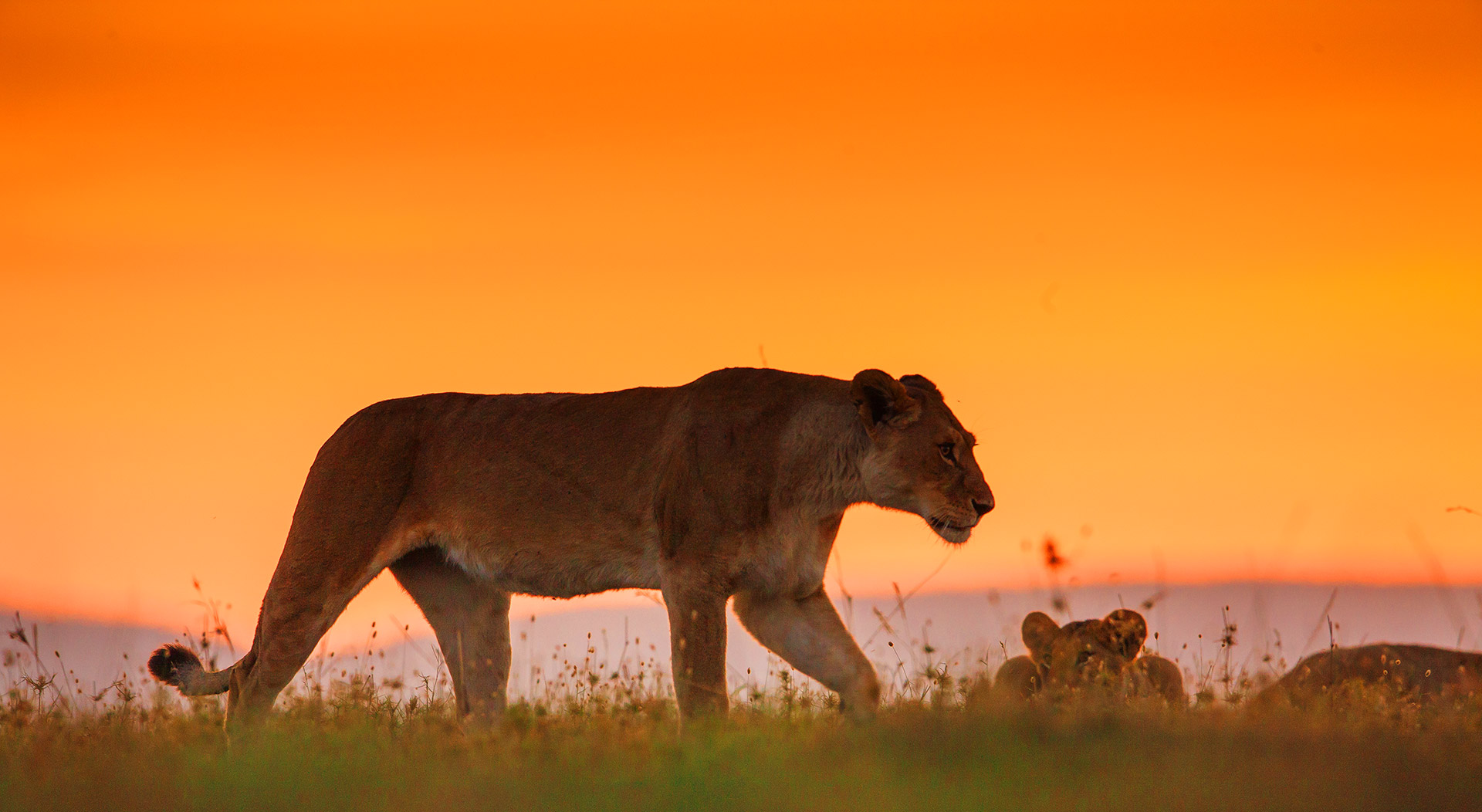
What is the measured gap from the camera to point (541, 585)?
27.4 ft

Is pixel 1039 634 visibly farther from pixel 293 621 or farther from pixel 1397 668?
pixel 293 621

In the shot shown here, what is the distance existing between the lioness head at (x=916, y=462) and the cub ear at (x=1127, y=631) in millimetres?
1031

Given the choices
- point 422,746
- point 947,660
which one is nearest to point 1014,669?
point 947,660

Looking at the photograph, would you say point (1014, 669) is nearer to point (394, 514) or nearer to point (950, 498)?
point (950, 498)

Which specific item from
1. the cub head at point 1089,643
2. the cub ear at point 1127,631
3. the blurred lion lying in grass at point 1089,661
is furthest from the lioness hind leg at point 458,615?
the cub ear at point 1127,631

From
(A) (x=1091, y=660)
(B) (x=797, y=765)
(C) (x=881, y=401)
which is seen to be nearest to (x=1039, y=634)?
(A) (x=1091, y=660)

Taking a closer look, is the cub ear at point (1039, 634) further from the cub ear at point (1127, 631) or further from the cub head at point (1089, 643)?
the cub ear at point (1127, 631)

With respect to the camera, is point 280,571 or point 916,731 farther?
point 280,571

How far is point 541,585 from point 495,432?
0.96m

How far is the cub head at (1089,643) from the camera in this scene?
7867 millimetres

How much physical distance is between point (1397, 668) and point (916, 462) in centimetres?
373

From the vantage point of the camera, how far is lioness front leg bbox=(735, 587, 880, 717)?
7980 millimetres

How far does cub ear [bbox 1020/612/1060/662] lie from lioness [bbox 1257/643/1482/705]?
4.41 feet

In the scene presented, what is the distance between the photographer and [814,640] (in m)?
8.06
